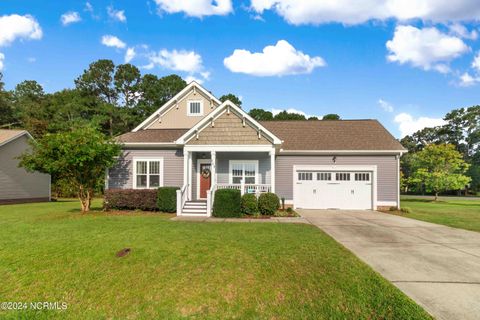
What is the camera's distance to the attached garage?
1593 centimetres

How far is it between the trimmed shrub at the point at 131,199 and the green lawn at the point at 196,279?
5.92 metres

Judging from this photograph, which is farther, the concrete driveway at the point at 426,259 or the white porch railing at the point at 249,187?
the white porch railing at the point at 249,187

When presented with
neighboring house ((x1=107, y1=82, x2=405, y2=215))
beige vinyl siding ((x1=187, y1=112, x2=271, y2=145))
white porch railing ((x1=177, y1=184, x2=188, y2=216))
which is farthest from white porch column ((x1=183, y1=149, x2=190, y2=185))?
white porch railing ((x1=177, y1=184, x2=188, y2=216))

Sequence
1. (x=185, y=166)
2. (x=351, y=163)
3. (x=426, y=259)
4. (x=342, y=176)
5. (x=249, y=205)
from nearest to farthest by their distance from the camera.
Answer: (x=426, y=259) → (x=249, y=205) → (x=185, y=166) → (x=351, y=163) → (x=342, y=176)

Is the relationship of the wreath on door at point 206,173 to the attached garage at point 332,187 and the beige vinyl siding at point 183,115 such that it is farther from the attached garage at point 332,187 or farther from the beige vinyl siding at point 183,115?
the attached garage at point 332,187

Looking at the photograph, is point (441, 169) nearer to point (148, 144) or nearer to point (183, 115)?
point (183, 115)

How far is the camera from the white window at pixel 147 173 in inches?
612

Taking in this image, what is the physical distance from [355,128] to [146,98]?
36821 millimetres

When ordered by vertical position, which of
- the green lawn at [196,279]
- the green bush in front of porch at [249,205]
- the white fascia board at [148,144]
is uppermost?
the white fascia board at [148,144]

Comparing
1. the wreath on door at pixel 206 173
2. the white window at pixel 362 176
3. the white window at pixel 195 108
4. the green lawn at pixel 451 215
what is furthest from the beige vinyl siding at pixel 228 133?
the green lawn at pixel 451 215

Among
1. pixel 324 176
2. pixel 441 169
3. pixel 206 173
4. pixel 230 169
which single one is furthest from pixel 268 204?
pixel 441 169

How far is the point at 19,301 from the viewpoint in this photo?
461 cm

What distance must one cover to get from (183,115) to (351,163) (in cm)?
1094

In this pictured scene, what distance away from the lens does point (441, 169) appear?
2936 cm
